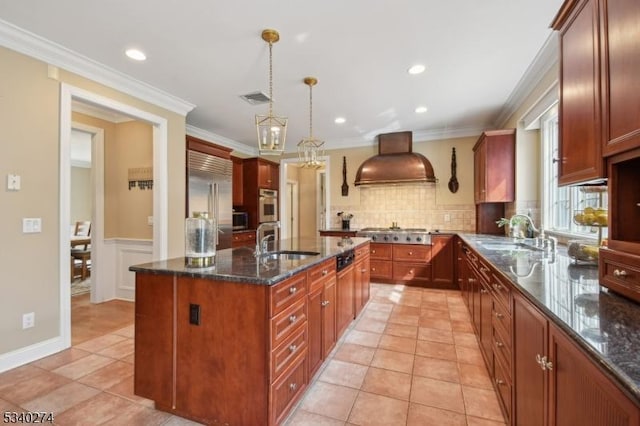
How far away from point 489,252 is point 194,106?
3.85 metres

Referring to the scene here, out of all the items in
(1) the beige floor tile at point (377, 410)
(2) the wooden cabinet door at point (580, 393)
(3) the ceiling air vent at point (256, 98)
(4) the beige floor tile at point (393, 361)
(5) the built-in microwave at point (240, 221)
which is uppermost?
(3) the ceiling air vent at point (256, 98)

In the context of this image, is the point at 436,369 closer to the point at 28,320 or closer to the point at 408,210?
the point at 28,320

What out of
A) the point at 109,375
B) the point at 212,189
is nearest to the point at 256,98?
the point at 212,189

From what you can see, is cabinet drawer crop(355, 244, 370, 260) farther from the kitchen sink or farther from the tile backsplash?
the tile backsplash

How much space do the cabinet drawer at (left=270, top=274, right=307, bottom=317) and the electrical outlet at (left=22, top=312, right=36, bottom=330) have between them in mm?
2352

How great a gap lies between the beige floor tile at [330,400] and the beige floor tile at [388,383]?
15 cm

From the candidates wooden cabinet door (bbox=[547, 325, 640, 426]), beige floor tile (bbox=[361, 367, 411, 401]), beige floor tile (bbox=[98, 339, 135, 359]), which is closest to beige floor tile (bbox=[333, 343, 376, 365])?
beige floor tile (bbox=[361, 367, 411, 401])

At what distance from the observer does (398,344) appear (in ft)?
8.86

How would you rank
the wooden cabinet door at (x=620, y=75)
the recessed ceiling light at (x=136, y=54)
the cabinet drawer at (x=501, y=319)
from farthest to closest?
the recessed ceiling light at (x=136, y=54) → the cabinet drawer at (x=501, y=319) → the wooden cabinet door at (x=620, y=75)

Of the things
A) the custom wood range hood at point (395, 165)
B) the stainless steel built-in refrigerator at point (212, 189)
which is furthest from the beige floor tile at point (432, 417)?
the custom wood range hood at point (395, 165)

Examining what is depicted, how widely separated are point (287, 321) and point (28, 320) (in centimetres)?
235

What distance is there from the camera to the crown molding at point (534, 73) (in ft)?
8.13

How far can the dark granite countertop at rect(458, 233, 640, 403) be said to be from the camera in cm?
68

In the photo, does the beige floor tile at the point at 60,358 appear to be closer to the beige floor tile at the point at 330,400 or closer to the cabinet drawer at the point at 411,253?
A: the beige floor tile at the point at 330,400
